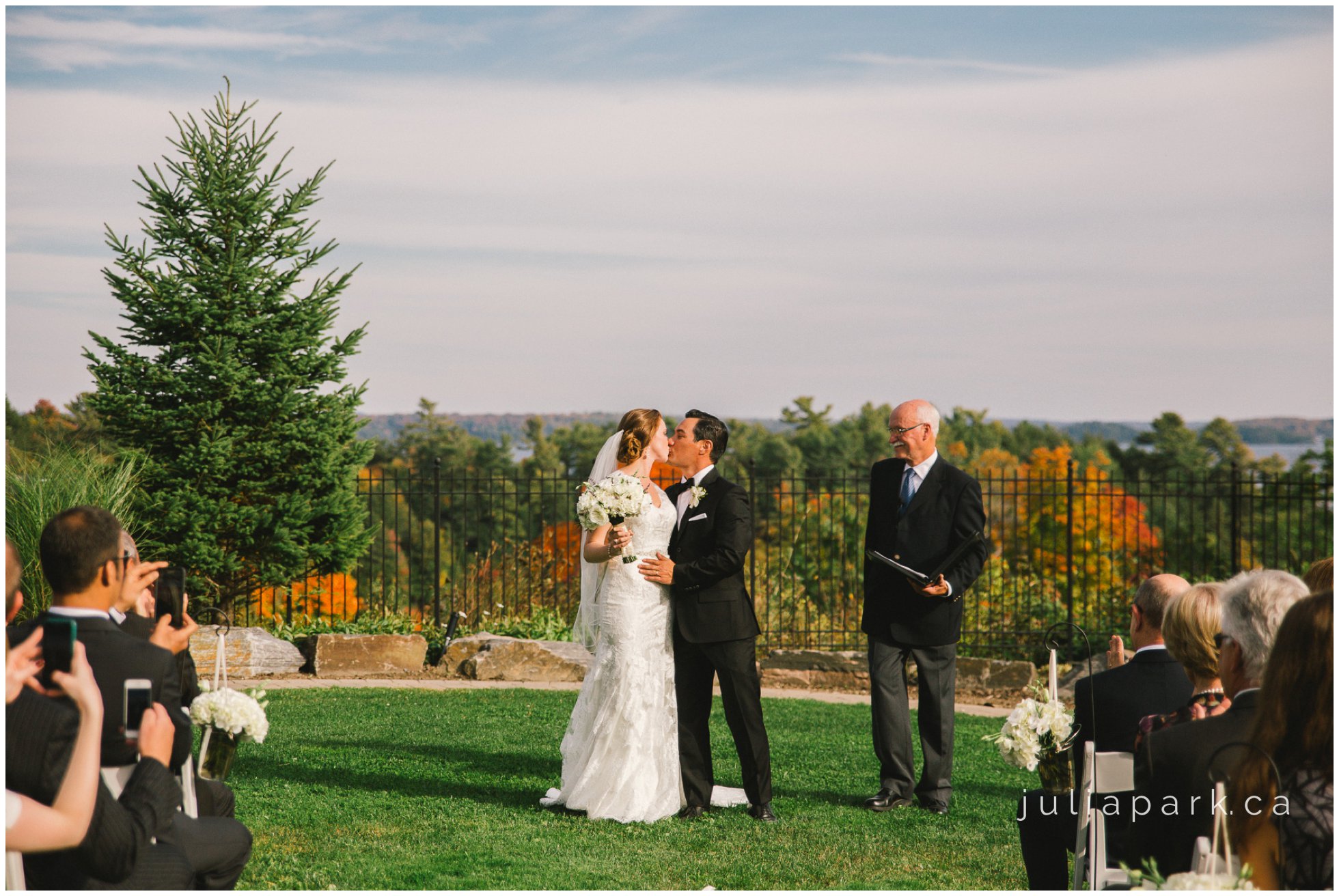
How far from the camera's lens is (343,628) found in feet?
43.4

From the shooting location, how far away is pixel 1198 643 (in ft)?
12.7

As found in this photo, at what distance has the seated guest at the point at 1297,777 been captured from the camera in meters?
2.92

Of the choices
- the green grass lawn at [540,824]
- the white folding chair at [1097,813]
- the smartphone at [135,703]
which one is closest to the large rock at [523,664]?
the green grass lawn at [540,824]

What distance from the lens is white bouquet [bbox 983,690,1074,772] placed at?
14.6ft

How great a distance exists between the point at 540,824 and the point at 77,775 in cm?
381

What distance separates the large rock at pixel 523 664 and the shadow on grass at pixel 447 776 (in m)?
3.73

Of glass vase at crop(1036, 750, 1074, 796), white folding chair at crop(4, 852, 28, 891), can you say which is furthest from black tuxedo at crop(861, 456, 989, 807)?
white folding chair at crop(4, 852, 28, 891)

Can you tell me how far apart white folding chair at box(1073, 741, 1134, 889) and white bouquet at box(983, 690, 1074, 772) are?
1.01 ft

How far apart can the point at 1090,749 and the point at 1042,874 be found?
120 cm

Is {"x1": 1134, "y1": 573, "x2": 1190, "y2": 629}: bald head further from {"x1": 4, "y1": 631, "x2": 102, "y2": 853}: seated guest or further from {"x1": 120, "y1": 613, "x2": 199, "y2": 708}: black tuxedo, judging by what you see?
{"x1": 120, "y1": 613, "x2": 199, "y2": 708}: black tuxedo

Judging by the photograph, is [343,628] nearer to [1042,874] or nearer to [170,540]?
[170,540]

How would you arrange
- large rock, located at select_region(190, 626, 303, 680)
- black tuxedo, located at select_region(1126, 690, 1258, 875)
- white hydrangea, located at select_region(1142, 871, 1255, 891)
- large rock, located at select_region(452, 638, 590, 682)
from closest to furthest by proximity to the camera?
white hydrangea, located at select_region(1142, 871, 1255, 891) → black tuxedo, located at select_region(1126, 690, 1258, 875) → large rock, located at select_region(190, 626, 303, 680) → large rock, located at select_region(452, 638, 590, 682)

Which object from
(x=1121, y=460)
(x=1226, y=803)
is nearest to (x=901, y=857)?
(x=1226, y=803)

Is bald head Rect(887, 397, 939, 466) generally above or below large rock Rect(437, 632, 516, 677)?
above
